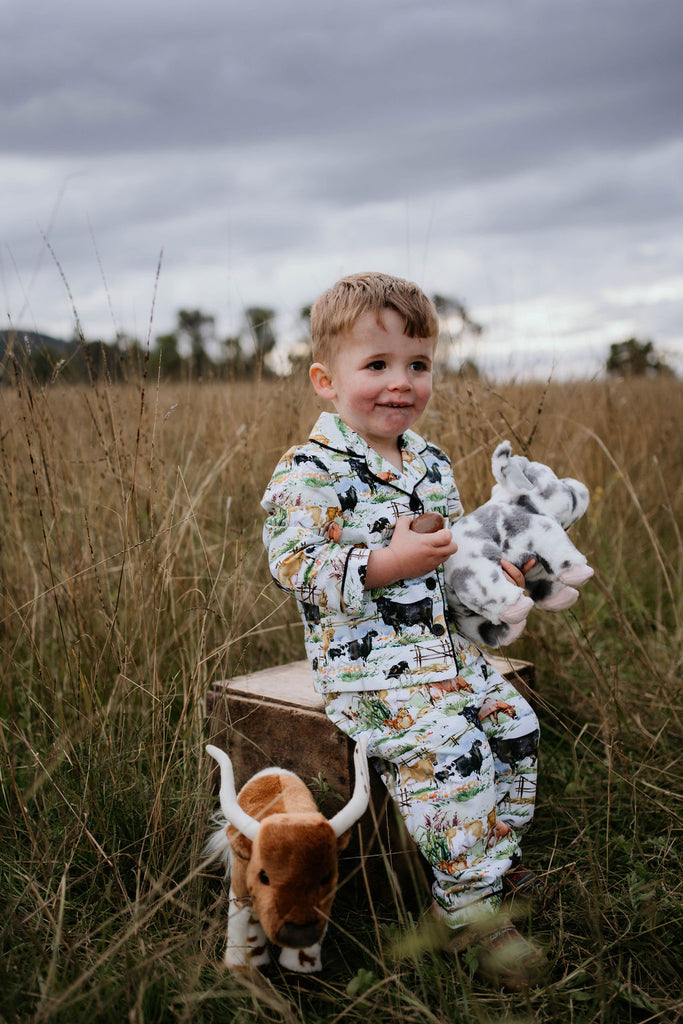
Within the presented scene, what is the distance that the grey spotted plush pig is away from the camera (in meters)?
1.66

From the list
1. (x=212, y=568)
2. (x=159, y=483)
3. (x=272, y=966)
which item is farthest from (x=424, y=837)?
(x=212, y=568)

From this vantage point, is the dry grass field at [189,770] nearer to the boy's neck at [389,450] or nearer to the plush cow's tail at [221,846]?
the plush cow's tail at [221,846]

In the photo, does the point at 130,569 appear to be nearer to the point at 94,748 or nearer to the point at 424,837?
the point at 94,748

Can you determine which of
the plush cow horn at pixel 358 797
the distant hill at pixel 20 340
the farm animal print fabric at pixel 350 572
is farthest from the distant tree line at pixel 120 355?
the plush cow horn at pixel 358 797

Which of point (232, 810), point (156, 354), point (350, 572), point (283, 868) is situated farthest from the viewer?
point (156, 354)

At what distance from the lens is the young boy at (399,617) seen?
5.09ft

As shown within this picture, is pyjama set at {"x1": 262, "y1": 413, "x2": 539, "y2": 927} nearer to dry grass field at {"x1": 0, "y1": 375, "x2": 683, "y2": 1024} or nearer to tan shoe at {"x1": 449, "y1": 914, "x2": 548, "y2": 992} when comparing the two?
tan shoe at {"x1": 449, "y1": 914, "x2": 548, "y2": 992}

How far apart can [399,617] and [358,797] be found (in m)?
Result: 0.38

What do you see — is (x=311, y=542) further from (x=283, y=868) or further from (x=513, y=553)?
(x=283, y=868)

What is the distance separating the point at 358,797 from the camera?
1.47m

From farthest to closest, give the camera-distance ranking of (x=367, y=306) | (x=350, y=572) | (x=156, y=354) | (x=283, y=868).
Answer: (x=156, y=354) < (x=367, y=306) < (x=350, y=572) < (x=283, y=868)

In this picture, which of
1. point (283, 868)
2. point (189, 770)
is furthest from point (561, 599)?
point (189, 770)

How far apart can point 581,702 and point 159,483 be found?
1.49 m

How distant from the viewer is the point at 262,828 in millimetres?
1404
